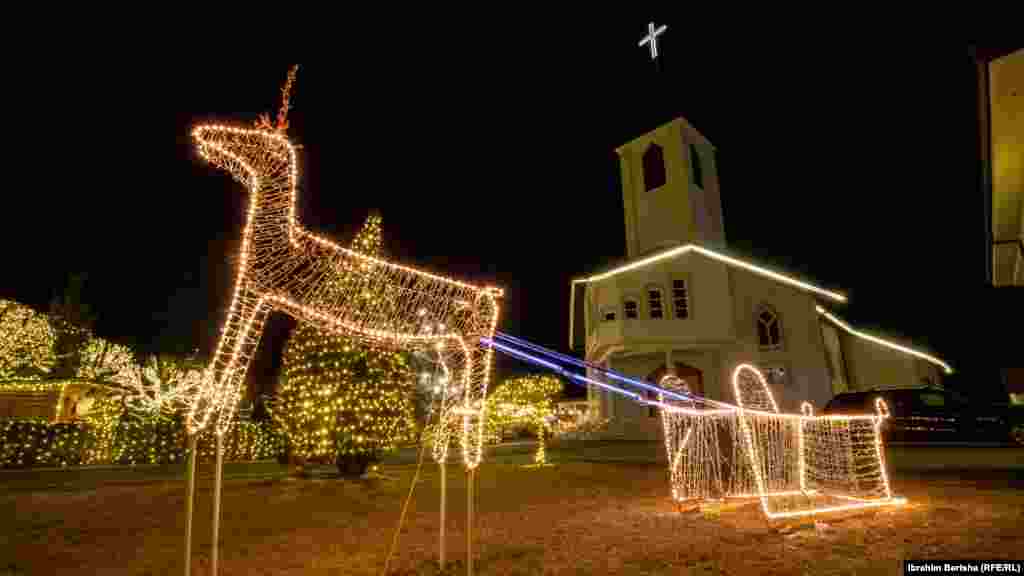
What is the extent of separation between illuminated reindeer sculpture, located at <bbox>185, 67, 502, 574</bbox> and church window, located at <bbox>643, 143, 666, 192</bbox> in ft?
61.6

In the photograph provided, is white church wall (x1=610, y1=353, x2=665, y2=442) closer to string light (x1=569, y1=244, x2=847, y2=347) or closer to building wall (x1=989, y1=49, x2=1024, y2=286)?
string light (x1=569, y1=244, x2=847, y2=347)

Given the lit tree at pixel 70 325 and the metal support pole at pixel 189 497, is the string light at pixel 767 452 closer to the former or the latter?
the metal support pole at pixel 189 497

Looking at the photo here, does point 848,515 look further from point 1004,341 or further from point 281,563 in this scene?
point 1004,341

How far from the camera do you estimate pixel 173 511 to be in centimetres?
829

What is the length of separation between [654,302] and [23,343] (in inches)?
892

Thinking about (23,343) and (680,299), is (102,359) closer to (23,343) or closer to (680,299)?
(23,343)

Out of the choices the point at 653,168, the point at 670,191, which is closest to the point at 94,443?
the point at 670,191

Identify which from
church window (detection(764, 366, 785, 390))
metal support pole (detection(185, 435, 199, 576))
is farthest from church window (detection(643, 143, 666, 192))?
metal support pole (detection(185, 435, 199, 576))

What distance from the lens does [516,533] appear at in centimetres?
639

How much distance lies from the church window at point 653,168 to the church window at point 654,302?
451 cm

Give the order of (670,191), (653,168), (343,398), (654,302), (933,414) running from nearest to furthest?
(343,398)
(933,414)
(654,302)
(670,191)
(653,168)

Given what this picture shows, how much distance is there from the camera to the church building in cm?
2023

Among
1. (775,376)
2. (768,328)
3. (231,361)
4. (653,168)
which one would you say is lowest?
Result: (231,361)

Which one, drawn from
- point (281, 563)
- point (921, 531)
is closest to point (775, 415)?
point (921, 531)
